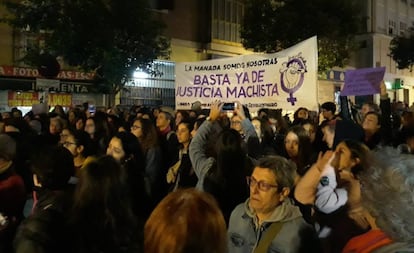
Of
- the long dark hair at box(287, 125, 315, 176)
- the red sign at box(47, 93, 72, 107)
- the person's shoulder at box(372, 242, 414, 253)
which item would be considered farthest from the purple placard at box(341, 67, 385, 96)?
the red sign at box(47, 93, 72, 107)

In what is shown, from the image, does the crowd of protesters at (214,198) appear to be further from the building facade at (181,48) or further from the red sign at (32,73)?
the red sign at (32,73)

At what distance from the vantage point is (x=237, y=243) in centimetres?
312

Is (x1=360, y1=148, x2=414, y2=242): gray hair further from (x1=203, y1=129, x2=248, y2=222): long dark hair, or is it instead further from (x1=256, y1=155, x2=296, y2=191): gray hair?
(x1=203, y1=129, x2=248, y2=222): long dark hair

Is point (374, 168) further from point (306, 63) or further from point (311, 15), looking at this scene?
point (311, 15)

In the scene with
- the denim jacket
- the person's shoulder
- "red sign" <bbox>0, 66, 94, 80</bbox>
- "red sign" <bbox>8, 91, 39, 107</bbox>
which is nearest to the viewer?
the person's shoulder

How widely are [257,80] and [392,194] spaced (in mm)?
7083

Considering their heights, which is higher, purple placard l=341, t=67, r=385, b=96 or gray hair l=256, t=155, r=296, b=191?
purple placard l=341, t=67, r=385, b=96

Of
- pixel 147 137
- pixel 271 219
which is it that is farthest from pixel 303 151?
pixel 271 219

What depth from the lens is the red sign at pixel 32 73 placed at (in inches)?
814

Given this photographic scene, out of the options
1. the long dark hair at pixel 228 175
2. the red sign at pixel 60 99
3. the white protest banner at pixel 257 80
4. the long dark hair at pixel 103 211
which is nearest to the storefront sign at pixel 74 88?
the red sign at pixel 60 99

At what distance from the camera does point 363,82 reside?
30.5 feet

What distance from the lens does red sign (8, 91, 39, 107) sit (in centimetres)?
2045

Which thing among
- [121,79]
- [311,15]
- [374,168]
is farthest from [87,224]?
[311,15]

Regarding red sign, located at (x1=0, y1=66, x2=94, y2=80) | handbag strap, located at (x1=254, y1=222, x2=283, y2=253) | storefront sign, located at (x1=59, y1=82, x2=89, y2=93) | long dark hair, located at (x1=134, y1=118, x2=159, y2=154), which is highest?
red sign, located at (x1=0, y1=66, x2=94, y2=80)
